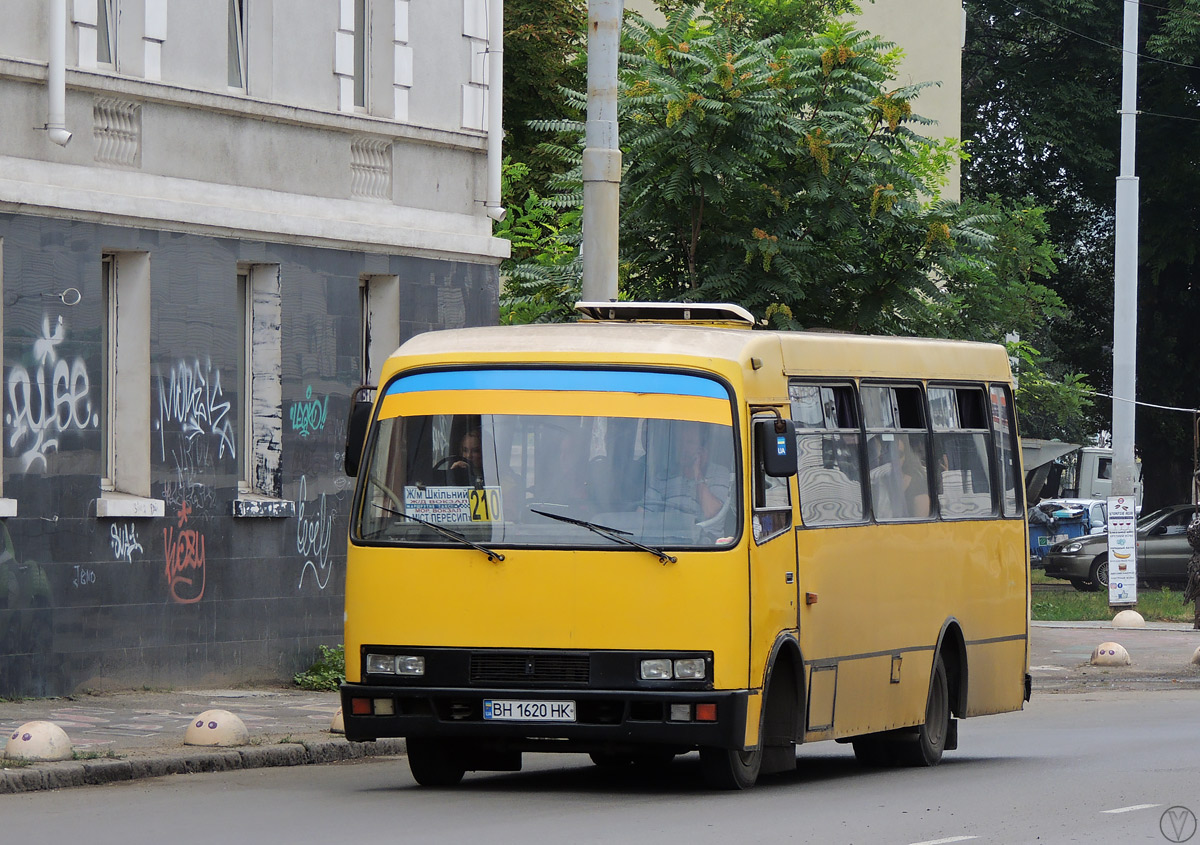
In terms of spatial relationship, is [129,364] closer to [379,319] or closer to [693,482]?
[379,319]

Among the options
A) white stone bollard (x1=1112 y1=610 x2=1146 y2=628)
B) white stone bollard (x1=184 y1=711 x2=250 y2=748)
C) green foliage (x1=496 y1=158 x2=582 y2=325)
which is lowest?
white stone bollard (x1=1112 y1=610 x2=1146 y2=628)

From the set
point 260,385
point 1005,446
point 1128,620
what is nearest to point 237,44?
point 260,385

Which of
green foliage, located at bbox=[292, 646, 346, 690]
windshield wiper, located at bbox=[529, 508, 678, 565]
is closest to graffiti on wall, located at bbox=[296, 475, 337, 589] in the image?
green foliage, located at bbox=[292, 646, 346, 690]

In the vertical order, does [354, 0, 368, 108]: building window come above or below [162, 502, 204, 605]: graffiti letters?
above

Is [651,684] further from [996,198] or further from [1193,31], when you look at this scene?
[1193,31]

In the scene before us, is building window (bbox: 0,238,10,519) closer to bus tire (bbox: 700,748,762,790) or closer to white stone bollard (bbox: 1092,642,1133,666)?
bus tire (bbox: 700,748,762,790)

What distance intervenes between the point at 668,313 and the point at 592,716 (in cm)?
345

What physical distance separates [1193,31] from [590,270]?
36.3 metres

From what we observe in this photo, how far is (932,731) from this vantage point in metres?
15.2

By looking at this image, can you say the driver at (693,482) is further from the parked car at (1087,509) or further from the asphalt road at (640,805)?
the parked car at (1087,509)

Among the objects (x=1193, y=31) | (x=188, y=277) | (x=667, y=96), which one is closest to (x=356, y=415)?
(x=188, y=277)

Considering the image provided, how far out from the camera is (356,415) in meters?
12.6

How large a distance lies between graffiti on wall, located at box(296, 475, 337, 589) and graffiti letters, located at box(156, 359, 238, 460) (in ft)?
3.44

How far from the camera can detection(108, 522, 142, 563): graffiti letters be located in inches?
690
